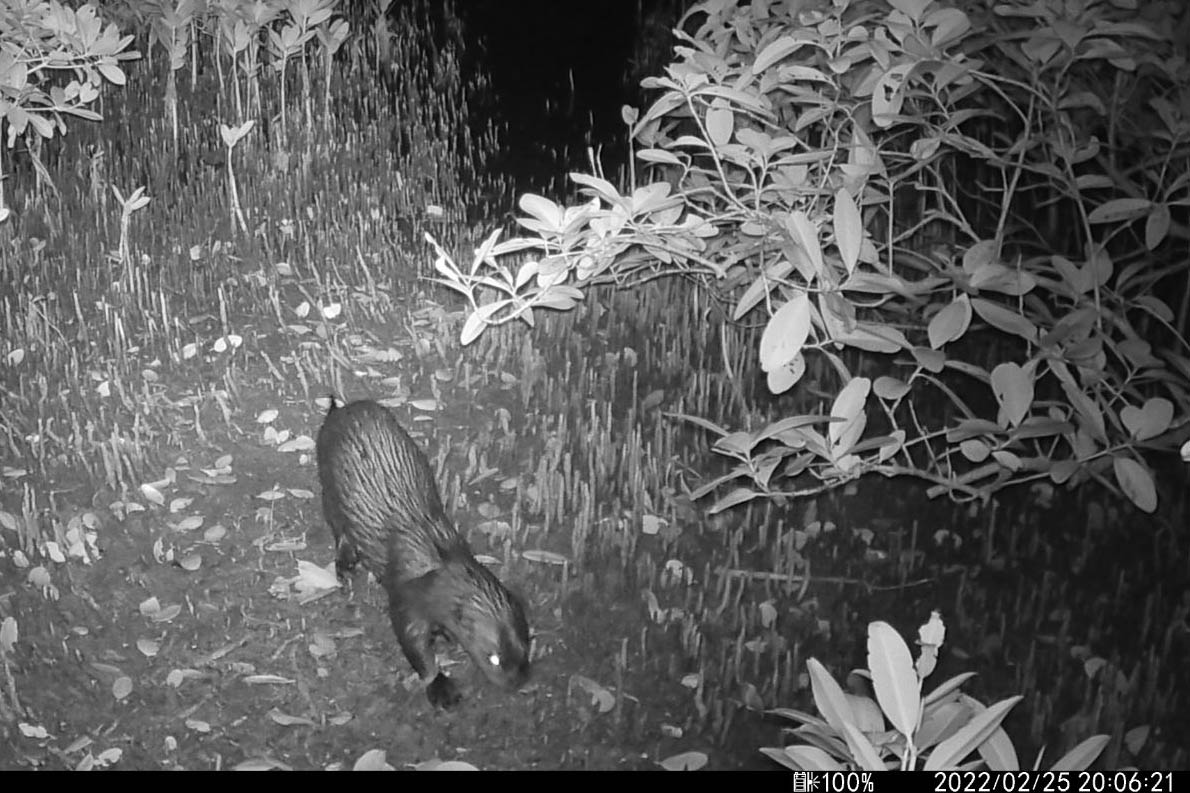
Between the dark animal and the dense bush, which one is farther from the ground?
the dense bush

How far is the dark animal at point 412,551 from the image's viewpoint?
91cm

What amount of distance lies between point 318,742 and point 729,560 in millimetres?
408

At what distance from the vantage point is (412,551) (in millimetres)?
974

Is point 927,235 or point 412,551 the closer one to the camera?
point 412,551

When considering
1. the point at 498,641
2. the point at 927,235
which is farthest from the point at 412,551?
the point at 927,235

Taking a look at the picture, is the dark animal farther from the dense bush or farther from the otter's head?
the dense bush

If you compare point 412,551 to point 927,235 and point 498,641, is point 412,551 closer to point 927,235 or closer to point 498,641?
point 498,641

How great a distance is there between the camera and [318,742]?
89cm

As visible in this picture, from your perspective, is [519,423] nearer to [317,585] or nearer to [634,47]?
[317,585]

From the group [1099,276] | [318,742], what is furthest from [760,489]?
[318,742]

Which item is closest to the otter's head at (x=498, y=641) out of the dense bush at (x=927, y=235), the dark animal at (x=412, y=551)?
the dark animal at (x=412, y=551)

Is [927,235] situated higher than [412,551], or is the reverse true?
[927,235]

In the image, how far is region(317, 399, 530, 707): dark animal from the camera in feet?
2.98

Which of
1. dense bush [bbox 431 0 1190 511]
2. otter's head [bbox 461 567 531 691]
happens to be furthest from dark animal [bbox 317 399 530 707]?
dense bush [bbox 431 0 1190 511]
